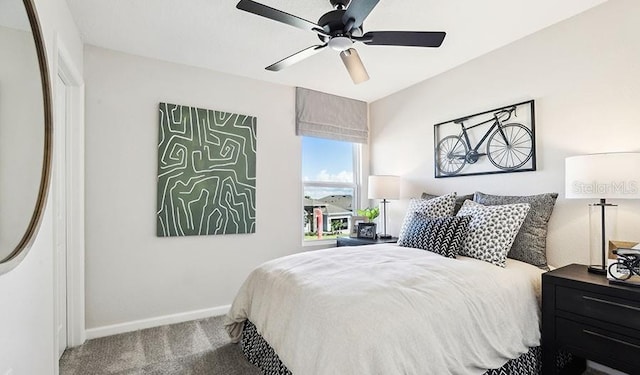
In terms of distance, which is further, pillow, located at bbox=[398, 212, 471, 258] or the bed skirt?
pillow, located at bbox=[398, 212, 471, 258]

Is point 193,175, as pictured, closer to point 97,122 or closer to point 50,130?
point 97,122

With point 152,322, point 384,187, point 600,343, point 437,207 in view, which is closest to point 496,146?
point 437,207

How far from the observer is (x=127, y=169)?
110 inches

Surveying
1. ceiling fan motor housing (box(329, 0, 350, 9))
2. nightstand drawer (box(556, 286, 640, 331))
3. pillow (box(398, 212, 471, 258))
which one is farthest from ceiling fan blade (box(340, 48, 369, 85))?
nightstand drawer (box(556, 286, 640, 331))

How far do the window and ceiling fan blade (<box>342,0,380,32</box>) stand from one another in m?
2.09

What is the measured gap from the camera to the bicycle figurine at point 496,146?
2.56 meters

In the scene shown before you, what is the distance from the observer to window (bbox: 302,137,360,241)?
3.83 meters

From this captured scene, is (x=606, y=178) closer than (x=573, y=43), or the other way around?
(x=606, y=178)

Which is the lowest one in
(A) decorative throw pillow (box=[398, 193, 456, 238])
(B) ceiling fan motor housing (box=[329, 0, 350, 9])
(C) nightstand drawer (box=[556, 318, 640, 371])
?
(C) nightstand drawer (box=[556, 318, 640, 371])

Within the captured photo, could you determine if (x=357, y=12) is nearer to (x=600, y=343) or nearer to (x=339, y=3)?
(x=339, y=3)

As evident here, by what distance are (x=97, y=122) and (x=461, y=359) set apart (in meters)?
3.07

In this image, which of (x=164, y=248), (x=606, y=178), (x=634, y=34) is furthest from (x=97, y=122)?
(x=634, y=34)

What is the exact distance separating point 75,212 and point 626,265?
3.57m

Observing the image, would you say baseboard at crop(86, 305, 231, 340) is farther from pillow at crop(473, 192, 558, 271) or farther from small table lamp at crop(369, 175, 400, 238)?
pillow at crop(473, 192, 558, 271)
